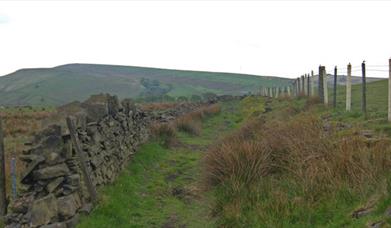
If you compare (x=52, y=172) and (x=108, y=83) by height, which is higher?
(x=108, y=83)

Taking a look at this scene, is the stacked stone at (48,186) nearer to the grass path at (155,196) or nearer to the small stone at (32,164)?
the small stone at (32,164)

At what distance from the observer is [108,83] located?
138375 mm

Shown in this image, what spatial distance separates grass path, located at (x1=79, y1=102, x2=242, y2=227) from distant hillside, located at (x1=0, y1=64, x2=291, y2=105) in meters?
98.0

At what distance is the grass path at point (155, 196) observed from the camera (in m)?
7.52

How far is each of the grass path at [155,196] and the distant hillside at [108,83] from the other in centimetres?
9803

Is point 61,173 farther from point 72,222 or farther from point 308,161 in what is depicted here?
point 308,161

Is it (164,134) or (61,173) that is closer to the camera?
(61,173)

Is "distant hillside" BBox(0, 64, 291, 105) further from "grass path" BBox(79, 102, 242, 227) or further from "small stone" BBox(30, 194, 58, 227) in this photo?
"small stone" BBox(30, 194, 58, 227)

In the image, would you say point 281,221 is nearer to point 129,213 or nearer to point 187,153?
point 129,213

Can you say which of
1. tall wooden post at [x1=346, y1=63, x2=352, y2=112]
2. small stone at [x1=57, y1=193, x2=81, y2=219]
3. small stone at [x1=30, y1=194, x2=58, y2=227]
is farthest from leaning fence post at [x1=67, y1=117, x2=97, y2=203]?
tall wooden post at [x1=346, y1=63, x2=352, y2=112]

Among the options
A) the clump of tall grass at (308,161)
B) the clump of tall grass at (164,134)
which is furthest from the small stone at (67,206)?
the clump of tall grass at (164,134)

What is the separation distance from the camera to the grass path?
752 cm

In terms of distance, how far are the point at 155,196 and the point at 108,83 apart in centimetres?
13174

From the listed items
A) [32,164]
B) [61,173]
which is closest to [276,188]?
[61,173]
